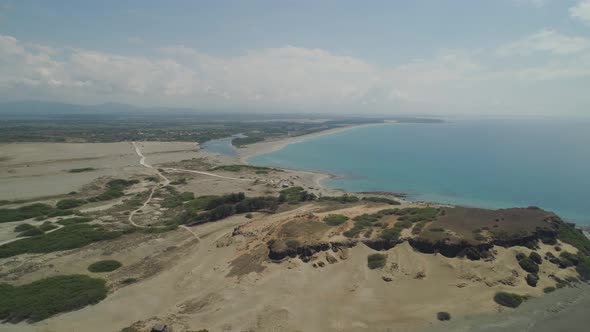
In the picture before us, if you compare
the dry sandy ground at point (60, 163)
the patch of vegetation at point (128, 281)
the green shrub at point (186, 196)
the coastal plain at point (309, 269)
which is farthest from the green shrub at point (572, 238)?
the dry sandy ground at point (60, 163)

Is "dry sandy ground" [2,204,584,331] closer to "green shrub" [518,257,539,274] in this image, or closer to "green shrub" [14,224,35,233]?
"green shrub" [518,257,539,274]

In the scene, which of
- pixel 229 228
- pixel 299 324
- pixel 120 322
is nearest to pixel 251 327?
pixel 299 324

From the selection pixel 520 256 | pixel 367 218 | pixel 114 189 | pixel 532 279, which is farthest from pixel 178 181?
pixel 532 279

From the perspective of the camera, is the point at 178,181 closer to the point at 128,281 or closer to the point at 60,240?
the point at 60,240

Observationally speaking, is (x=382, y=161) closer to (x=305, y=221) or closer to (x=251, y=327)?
(x=305, y=221)

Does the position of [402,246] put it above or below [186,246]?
above

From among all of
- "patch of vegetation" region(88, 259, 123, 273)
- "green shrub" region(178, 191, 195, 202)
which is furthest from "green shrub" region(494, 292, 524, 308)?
"green shrub" region(178, 191, 195, 202)
